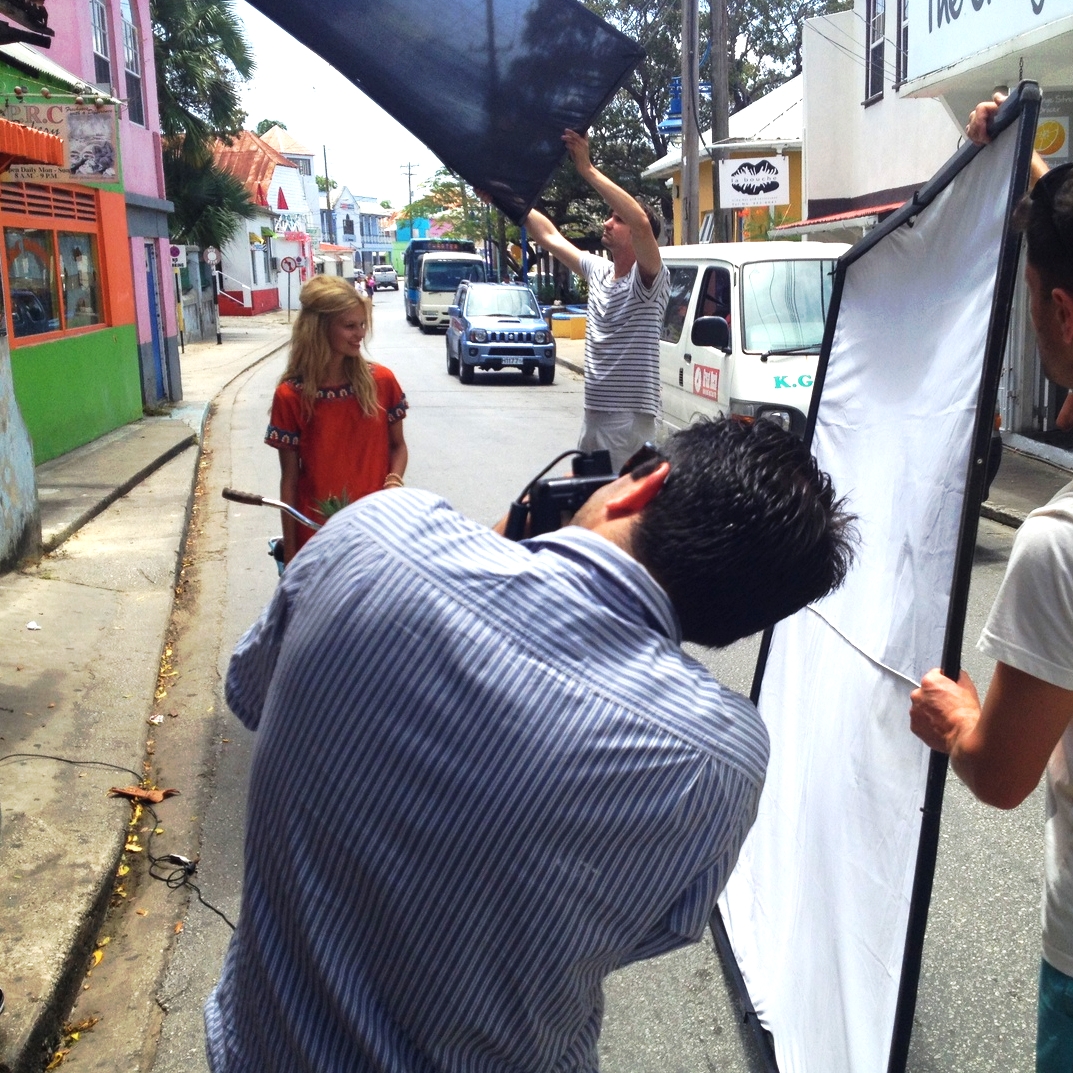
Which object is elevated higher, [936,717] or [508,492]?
[936,717]

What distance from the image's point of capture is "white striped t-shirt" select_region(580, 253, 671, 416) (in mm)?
5367

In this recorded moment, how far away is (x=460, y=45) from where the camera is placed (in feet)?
9.29

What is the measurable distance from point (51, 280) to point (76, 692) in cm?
808

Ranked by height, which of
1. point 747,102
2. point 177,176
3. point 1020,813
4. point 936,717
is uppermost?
point 747,102

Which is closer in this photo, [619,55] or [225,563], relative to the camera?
[619,55]

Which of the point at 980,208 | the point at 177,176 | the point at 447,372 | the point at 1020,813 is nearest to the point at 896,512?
the point at 980,208

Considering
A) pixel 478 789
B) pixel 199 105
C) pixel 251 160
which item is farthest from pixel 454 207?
pixel 478 789

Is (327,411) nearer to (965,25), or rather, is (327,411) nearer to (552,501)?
(552,501)

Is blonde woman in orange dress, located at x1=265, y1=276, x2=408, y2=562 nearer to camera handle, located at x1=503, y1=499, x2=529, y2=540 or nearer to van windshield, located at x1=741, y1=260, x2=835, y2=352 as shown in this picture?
camera handle, located at x1=503, y1=499, x2=529, y2=540

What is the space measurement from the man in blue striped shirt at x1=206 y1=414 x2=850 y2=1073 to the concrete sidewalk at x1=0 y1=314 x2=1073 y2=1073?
85.5 inches

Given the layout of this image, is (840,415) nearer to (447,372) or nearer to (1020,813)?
(1020,813)

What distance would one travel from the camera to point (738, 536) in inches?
47.4

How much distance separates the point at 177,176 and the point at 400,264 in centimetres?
9988

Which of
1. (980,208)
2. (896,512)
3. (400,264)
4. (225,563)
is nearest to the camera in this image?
(980,208)
